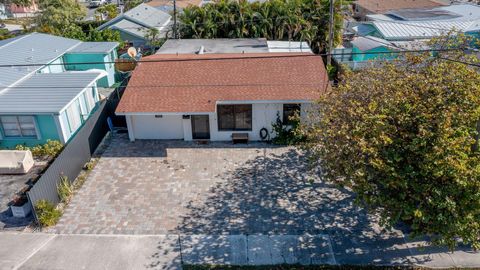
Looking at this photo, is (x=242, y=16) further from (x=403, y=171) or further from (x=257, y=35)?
(x=403, y=171)

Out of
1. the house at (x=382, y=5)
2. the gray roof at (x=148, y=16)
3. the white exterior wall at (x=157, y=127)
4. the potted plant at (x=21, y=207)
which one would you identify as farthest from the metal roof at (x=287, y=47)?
the house at (x=382, y=5)

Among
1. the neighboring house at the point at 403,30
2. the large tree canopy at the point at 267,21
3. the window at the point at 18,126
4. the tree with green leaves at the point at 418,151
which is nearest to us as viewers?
the tree with green leaves at the point at 418,151

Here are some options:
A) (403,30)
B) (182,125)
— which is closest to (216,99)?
(182,125)

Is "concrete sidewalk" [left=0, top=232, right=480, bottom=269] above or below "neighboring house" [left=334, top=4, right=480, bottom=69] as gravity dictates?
below

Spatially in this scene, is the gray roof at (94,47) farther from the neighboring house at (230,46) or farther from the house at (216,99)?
the house at (216,99)

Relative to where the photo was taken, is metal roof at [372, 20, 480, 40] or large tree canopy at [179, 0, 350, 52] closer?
large tree canopy at [179, 0, 350, 52]

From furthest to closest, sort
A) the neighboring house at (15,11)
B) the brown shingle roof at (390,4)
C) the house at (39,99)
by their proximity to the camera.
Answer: the neighboring house at (15,11), the brown shingle roof at (390,4), the house at (39,99)

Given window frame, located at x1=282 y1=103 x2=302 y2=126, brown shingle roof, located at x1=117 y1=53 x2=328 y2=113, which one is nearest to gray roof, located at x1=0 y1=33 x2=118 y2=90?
brown shingle roof, located at x1=117 y1=53 x2=328 y2=113

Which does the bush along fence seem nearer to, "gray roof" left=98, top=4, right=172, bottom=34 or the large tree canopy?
the large tree canopy

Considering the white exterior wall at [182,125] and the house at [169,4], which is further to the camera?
the house at [169,4]
